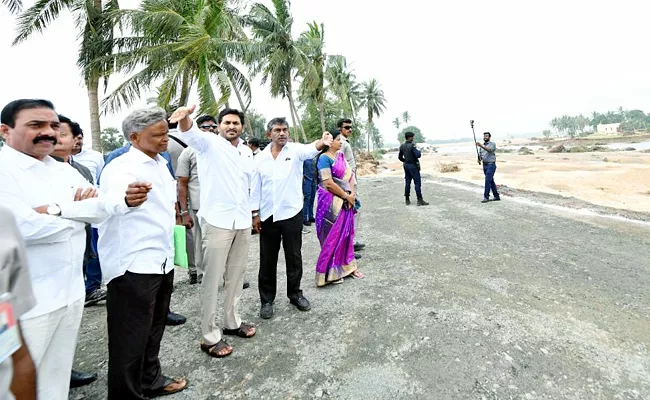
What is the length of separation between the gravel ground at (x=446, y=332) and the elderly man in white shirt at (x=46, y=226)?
2.83ft

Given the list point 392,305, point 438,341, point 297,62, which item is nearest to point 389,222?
point 392,305

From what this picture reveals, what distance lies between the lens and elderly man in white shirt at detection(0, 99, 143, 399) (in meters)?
1.42

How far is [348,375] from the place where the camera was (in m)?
2.25

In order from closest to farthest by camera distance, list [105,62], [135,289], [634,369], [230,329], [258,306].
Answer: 1. [135,289]
2. [634,369]
3. [230,329]
4. [258,306]
5. [105,62]

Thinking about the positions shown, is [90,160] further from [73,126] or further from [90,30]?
[90,30]

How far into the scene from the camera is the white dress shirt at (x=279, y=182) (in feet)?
10.1

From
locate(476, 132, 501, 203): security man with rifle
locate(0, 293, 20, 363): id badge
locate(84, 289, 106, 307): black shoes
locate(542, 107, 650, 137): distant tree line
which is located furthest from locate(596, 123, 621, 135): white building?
locate(0, 293, 20, 363): id badge

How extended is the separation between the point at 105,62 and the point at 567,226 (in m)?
12.3

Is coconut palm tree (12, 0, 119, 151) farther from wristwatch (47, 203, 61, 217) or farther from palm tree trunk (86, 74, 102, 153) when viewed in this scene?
wristwatch (47, 203, 61, 217)

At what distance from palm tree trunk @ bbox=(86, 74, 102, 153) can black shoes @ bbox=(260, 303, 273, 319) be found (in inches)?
356

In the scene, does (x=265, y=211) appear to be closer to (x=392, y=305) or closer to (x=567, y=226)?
(x=392, y=305)

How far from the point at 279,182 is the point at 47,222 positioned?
1818 mm

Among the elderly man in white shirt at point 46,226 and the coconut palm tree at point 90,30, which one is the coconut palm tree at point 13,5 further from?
the elderly man in white shirt at point 46,226

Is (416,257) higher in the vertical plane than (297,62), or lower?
lower
